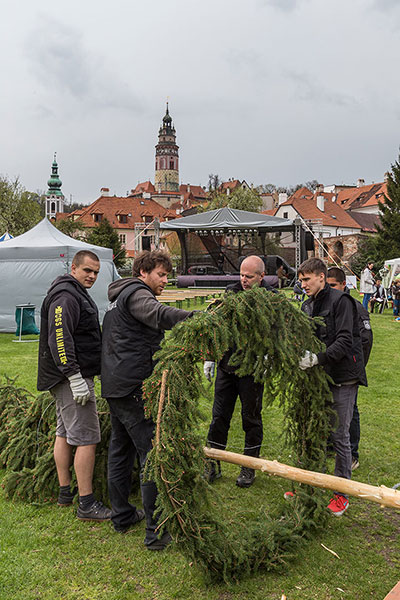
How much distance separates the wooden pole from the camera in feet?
9.20

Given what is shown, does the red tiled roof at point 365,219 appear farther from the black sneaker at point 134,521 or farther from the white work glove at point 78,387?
the white work glove at point 78,387

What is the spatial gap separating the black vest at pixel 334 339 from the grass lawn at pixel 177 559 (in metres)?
1.05

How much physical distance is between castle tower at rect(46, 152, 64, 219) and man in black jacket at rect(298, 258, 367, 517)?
87.9 meters

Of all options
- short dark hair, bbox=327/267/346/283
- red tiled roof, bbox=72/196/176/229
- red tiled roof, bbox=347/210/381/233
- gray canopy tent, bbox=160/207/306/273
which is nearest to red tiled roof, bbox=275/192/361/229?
red tiled roof, bbox=347/210/381/233

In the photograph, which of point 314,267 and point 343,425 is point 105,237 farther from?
point 343,425

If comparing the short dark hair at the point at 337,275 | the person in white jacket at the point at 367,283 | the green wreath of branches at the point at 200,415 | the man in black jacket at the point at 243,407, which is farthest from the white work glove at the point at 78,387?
the person in white jacket at the point at 367,283

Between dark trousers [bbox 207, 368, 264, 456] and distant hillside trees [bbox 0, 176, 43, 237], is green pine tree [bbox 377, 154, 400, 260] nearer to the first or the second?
distant hillside trees [bbox 0, 176, 43, 237]

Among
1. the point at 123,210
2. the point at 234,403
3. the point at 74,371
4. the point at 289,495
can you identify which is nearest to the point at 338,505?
the point at 289,495

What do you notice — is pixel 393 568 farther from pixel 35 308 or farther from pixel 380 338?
pixel 35 308

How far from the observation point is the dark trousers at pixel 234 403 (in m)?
4.08

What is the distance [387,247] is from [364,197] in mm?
45795

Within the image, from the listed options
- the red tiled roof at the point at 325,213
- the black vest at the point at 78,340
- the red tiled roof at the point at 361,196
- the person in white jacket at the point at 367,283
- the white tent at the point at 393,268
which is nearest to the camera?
the black vest at the point at 78,340

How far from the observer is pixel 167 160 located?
143 metres

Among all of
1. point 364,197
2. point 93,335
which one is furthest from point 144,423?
point 364,197
